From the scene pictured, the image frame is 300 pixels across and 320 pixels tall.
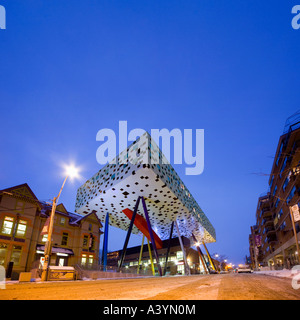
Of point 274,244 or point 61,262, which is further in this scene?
point 274,244

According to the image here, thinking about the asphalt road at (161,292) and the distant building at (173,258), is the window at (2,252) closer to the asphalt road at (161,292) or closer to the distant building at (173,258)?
the asphalt road at (161,292)

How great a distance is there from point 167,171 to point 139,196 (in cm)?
556

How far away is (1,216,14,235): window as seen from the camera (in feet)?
81.3

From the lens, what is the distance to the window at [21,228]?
2616cm

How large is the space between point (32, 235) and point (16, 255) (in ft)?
10.0

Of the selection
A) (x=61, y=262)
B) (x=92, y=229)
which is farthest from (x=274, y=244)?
(x=61, y=262)

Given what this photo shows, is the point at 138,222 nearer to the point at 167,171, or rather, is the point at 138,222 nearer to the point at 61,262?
the point at 167,171

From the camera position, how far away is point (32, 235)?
28.0m

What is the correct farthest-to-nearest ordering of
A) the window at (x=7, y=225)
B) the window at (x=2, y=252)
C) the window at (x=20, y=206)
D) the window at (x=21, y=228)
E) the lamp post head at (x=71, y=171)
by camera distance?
the window at (x=20, y=206)
the window at (x=21, y=228)
the window at (x=7, y=225)
the window at (x=2, y=252)
the lamp post head at (x=71, y=171)

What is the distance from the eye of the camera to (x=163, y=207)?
35.4 meters

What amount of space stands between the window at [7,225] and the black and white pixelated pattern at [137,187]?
1065cm

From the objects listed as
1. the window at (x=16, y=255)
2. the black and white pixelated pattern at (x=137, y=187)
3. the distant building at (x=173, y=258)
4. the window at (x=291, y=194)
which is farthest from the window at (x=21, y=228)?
Result: the window at (x=291, y=194)

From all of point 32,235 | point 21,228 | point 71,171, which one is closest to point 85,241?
point 32,235
